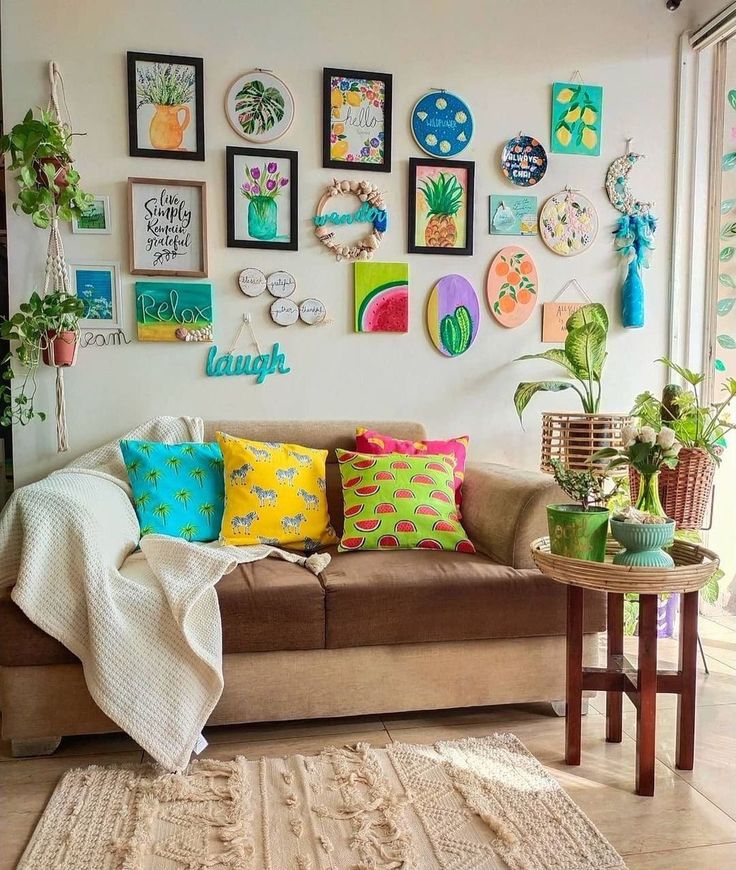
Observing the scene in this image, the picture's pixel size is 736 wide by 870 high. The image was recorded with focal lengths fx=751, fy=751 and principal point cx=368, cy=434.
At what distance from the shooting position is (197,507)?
2.39 metres

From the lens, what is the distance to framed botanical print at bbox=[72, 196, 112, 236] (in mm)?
2646

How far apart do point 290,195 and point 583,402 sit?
4.44ft

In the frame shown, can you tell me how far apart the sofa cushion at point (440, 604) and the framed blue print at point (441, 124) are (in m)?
1.65

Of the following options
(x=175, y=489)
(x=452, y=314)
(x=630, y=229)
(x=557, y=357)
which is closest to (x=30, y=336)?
(x=175, y=489)

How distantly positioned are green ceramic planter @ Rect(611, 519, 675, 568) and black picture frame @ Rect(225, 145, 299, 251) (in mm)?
1665

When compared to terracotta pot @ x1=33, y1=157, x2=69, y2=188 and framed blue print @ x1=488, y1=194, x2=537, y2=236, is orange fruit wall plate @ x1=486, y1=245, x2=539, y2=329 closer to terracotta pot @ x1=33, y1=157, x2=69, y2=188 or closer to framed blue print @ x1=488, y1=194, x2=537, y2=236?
framed blue print @ x1=488, y1=194, x2=537, y2=236

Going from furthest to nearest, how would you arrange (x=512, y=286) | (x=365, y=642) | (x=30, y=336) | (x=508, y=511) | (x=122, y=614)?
(x=512, y=286) → (x=30, y=336) → (x=508, y=511) → (x=365, y=642) → (x=122, y=614)

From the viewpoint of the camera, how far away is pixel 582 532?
175cm

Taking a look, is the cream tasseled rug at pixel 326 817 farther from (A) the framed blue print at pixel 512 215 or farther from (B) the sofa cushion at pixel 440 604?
(A) the framed blue print at pixel 512 215

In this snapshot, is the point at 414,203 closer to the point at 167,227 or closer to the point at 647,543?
the point at 167,227

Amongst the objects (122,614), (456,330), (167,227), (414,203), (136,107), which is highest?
(136,107)

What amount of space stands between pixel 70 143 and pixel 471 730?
2287 mm

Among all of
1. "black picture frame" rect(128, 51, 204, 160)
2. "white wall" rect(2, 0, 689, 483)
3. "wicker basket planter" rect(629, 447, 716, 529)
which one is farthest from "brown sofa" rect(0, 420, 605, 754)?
"black picture frame" rect(128, 51, 204, 160)

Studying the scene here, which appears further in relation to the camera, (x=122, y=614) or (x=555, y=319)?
(x=555, y=319)
